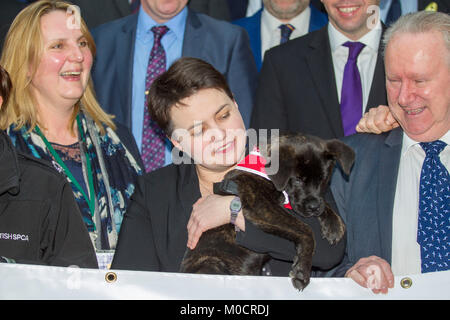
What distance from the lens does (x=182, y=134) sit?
254 centimetres

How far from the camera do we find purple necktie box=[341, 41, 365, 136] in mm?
3316

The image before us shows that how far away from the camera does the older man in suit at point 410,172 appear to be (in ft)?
8.23

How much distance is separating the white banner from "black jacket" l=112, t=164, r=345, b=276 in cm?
20

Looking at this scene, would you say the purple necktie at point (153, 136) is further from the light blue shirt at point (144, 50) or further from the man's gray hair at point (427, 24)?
the man's gray hair at point (427, 24)

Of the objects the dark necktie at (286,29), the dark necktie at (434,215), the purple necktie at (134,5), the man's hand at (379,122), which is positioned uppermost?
the purple necktie at (134,5)

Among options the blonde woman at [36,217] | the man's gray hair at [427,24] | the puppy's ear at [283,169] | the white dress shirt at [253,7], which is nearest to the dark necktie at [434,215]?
the man's gray hair at [427,24]

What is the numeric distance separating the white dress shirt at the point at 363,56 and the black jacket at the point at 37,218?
1.71m

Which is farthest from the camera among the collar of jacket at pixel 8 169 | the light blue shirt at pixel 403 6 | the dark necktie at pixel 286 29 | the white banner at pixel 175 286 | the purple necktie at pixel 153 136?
the dark necktie at pixel 286 29

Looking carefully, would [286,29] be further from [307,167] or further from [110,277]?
[110,277]

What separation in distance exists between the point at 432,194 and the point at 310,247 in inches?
24.2

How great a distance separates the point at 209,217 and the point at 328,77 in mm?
1351

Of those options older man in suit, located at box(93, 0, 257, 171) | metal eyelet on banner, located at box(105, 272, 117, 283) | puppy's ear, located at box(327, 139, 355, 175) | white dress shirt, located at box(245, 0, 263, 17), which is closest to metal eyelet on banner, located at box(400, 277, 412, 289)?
puppy's ear, located at box(327, 139, 355, 175)

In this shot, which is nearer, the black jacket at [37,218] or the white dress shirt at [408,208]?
the black jacket at [37,218]

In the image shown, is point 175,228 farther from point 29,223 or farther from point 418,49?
point 418,49
